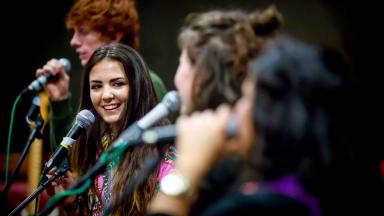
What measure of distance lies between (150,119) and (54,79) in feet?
3.93

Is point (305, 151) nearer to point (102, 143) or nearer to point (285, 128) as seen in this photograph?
point (285, 128)

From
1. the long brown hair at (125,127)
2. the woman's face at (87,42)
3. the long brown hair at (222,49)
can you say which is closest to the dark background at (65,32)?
the woman's face at (87,42)

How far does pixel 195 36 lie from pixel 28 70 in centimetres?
293

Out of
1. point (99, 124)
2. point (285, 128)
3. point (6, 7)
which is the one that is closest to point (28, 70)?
point (6, 7)

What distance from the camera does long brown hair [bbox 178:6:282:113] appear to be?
5.02ft

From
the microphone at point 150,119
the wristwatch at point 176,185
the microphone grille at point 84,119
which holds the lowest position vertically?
the wristwatch at point 176,185

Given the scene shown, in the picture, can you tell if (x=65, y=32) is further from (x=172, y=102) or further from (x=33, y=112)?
(x=172, y=102)

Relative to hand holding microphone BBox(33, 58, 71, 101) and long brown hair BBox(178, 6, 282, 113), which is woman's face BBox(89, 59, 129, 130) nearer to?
hand holding microphone BBox(33, 58, 71, 101)

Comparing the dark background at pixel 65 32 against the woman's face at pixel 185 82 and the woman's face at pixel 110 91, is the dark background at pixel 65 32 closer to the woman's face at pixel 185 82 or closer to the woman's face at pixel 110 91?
the woman's face at pixel 110 91

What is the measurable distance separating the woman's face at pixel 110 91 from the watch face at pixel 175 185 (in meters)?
1.06

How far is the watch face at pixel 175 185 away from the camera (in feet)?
4.50

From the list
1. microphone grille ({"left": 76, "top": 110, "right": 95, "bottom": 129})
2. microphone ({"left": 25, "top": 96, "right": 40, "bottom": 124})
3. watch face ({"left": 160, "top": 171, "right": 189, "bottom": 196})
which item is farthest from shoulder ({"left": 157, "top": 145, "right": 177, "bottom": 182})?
watch face ({"left": 160, "top": 171, "right": 189, "bottom": 196})

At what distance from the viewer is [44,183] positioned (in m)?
1.93

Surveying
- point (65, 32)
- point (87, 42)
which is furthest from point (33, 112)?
point (65, 32)
